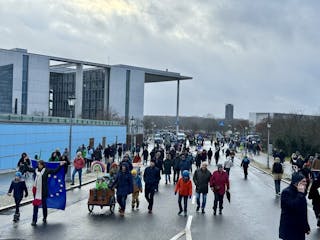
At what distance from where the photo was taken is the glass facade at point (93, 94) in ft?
334

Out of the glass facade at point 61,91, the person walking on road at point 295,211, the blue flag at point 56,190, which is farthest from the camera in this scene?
the glass facade at point 61,91

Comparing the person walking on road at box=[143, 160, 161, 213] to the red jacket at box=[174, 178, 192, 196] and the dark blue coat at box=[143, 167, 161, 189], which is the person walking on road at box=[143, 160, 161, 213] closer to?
the dark blue coat at box=[143, 167, 161, 189]

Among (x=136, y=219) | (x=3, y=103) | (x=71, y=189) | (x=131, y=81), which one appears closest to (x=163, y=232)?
(x=136, y=219)

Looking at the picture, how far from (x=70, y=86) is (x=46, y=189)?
91856mm

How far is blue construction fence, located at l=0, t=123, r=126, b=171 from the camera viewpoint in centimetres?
3112

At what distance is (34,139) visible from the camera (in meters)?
35.6

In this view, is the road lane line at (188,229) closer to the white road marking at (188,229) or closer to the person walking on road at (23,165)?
the white road marking at (188,229)

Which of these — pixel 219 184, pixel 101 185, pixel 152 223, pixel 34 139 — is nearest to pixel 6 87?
pixel 34 139

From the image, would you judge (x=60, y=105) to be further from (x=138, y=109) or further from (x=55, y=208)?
(x=55, y=208)

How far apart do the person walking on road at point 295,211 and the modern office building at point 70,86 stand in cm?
6908

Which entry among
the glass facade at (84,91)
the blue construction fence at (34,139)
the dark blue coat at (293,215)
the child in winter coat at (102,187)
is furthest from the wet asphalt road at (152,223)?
the glass facade at (84,91)

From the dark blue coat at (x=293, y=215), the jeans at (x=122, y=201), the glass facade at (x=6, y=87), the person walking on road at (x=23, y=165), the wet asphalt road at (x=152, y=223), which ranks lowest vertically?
the wet asphalt road at (x=152, y=223)

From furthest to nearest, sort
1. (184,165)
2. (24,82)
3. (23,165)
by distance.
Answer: (24,82), (184,165), (23,165)

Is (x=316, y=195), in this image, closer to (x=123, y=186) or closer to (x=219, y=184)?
(x=219, y=184)
